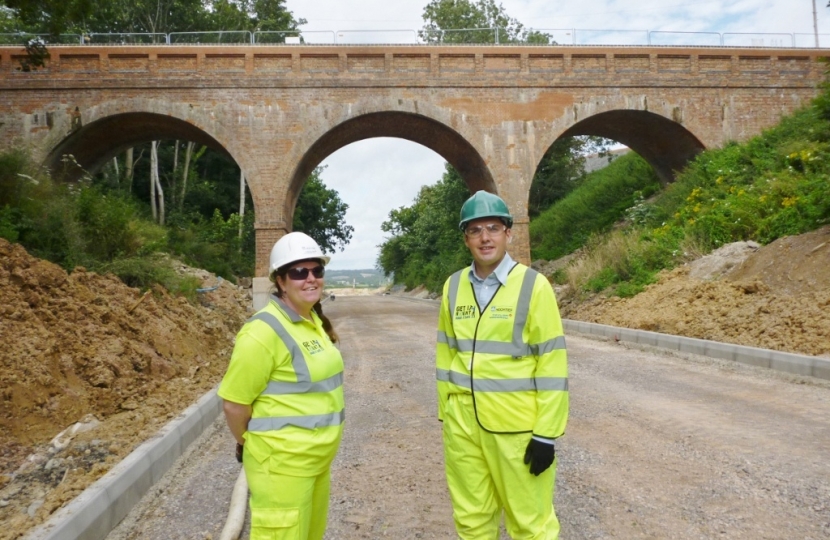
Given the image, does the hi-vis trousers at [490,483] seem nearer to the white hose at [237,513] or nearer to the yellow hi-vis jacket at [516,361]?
the yellow hi-vis jacket at [516,361]

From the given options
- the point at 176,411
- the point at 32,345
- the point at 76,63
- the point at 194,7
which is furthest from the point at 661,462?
the point at 194,7

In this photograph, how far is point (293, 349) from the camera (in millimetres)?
2238

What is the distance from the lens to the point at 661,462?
4195 millimetres

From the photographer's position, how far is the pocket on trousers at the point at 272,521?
6.85 feet

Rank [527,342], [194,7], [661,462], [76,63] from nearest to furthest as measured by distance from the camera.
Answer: [527,342], [661,462], [76,63], [194,7]

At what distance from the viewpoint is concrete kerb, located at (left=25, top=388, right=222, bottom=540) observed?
2.94 meters

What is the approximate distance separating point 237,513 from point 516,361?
6.54 feet

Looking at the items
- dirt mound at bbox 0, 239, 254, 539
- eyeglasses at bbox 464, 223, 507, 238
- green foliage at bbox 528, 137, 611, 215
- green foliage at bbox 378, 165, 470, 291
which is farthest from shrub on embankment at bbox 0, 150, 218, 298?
green foliage at bbox 528, 137, 611, 215

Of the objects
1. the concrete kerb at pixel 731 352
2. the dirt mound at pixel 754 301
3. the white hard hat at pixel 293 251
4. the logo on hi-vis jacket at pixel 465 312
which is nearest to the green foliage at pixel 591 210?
the dirt mound at pixel 754 301

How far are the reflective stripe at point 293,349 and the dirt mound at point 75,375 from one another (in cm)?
200

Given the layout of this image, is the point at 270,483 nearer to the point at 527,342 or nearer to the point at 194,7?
the point at 527,342

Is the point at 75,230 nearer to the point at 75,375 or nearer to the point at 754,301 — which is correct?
the point at 75,375

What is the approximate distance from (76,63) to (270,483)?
59.0ft

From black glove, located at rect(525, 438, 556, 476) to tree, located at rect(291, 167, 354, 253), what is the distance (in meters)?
30.7
